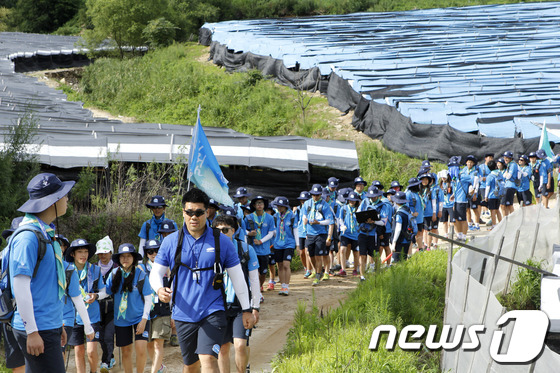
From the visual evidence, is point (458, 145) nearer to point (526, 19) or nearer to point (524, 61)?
point (524, 61)

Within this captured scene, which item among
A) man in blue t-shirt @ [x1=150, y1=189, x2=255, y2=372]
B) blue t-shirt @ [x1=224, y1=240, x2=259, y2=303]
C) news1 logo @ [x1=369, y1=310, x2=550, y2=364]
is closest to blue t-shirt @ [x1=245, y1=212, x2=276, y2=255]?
blue t-shirt @ [x1=224, y1=240, x2=259, y2=303]

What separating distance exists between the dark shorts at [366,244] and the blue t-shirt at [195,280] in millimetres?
7155

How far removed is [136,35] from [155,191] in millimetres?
30751

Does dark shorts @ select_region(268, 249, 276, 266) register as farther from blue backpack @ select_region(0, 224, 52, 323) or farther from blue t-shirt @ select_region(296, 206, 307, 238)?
blue backpack @ select_region(0, 224, 52, 323)

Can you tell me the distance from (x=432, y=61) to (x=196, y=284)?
2949 cm

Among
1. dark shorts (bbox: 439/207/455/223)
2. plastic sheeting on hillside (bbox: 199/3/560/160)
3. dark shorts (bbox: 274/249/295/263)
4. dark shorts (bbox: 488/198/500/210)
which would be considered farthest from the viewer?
plastic sheeting on hillside (bbox: 199/3/560/160)

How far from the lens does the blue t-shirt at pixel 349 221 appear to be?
1304 cm

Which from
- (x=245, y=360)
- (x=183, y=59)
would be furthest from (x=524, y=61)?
(x=245, y=360)

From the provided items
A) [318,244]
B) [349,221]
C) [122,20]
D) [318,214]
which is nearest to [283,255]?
[318,244]

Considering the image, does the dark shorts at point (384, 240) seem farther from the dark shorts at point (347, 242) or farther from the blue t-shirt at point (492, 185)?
the blue t-shirt at point (492, 185)

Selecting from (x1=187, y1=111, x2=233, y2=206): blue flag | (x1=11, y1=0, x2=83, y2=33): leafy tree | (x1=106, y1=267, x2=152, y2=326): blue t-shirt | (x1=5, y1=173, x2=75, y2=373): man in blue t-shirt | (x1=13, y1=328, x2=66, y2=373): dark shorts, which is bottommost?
(x1=11, y1=0, x2=83, y2=33): leafy tree

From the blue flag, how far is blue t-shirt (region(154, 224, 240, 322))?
4985 millimetres

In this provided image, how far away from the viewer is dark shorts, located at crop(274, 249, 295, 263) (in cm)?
1229

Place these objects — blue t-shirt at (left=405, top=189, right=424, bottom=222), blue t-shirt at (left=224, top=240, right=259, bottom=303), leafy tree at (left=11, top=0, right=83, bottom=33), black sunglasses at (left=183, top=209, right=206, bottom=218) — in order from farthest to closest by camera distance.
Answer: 1. leafy tree at (left=11, top=0, right=83, bottom=33)
2. blue t-shirt at (left=405, top=189, right=424, bottom=222)
3. blue t-shirt at (left=224, top=240, right=259, bottom=303)
4. black sunglasses at (left=183, top=209, right=206, bottom=218)
